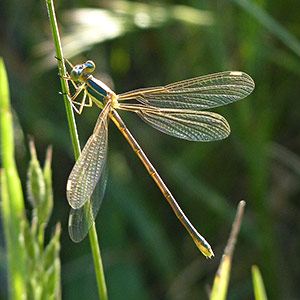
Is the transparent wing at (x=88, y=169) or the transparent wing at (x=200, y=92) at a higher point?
the transparent wing at (x=200, y=92)

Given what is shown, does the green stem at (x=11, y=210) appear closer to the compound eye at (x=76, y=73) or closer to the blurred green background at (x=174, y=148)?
the compound eye at (x=76, y=73)

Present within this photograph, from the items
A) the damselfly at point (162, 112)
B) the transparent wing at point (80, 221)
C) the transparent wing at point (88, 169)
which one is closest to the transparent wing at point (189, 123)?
the damselfly at point (162, 112)

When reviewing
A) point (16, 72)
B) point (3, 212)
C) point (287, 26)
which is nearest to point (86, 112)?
point (16, 72)

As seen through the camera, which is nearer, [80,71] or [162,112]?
[80,71]

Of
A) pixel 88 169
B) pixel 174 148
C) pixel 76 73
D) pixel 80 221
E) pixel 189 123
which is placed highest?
pixel 174 148

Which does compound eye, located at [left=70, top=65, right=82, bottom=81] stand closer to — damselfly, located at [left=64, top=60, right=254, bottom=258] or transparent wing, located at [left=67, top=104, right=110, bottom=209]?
damselfly, located at [left=64, top=60, right=254, bottom=258]

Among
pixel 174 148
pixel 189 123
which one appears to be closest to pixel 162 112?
pixel 189 123

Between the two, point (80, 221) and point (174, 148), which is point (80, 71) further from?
point (174, 148)
